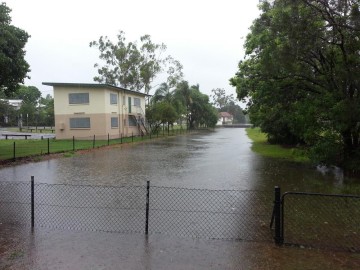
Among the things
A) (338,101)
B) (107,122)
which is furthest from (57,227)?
(107,122)

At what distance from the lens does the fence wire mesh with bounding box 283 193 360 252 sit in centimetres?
616

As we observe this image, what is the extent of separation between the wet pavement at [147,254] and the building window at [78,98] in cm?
3024

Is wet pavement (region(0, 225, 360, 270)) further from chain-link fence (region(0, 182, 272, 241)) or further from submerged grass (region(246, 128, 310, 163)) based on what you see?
submerged grass (region(246, 128, 310, 163))

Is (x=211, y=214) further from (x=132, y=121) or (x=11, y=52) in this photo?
(x=132, y=121)

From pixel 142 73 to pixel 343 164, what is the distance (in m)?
41.6

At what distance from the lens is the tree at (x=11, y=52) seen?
15703 millimetres

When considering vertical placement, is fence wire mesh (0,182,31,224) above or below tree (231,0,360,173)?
below

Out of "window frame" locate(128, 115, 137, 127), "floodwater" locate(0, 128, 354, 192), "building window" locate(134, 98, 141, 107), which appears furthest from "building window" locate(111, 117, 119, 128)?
"floodwater" locate(0, 128, 354, 192)

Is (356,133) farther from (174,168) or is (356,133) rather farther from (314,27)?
(174,168)

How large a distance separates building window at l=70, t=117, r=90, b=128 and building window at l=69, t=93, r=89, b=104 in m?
1.69

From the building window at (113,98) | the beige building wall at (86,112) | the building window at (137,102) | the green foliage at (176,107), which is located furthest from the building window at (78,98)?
the green foliage at (176,107)

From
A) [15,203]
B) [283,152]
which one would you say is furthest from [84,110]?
[15,203]

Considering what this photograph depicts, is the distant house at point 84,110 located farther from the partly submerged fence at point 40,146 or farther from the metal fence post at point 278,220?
the metal fence post at point 278,220

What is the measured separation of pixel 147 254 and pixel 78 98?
32238 millimetres
